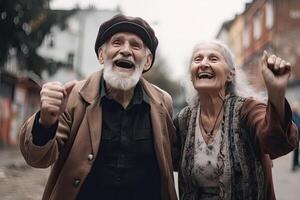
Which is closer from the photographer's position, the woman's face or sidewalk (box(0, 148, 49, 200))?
the woman's face

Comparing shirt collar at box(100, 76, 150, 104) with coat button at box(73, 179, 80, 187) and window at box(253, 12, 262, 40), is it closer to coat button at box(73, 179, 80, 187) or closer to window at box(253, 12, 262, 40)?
coat button at box(73, 179, 80, 187)

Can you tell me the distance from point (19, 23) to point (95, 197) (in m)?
15.0

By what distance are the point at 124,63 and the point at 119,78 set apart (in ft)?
0.45

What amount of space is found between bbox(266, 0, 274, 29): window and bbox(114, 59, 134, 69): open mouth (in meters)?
27.0

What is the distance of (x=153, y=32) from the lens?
3.21m

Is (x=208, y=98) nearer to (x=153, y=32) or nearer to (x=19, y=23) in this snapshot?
(x=153, y=32)

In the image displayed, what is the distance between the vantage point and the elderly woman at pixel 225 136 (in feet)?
8.27

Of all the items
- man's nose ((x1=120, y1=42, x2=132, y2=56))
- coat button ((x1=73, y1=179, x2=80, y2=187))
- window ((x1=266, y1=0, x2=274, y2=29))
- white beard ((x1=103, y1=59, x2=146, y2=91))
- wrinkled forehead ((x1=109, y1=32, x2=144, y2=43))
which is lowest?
coat button ((x1=73, y1=179, x2=80, y2=187))

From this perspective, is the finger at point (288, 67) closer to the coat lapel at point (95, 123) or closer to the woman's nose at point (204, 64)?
the woman's nose at point (204, 64)

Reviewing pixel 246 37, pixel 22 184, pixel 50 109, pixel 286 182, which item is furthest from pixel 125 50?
pixel 246 37

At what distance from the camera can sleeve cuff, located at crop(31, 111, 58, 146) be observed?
2479mm

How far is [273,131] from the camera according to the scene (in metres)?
2.47

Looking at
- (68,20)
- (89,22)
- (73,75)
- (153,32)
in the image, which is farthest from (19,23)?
(89,22)

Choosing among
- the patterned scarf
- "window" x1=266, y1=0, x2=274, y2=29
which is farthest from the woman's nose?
"window" x1=266, y1=0, x2=274, y2=29
